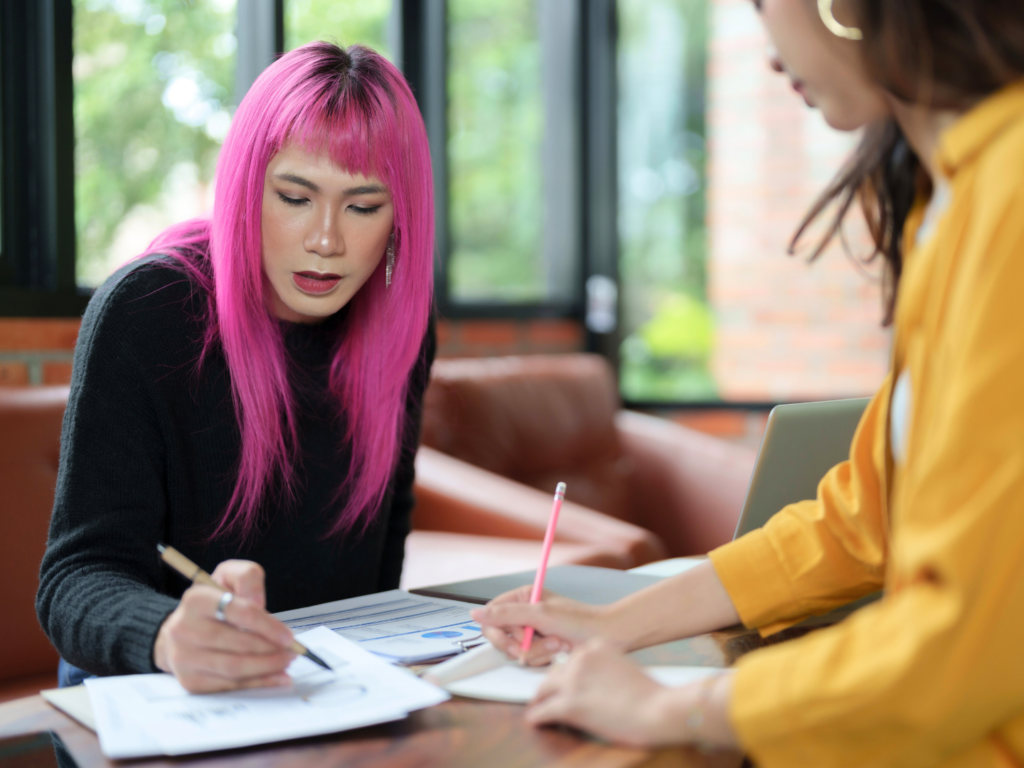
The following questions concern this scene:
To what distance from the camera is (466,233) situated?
3.36m

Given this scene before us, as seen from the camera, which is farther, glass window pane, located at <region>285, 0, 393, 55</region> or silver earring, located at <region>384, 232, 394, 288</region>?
glass window pane, located at <region>285, 0, 393, 55</region>

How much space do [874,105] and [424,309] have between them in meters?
0.73

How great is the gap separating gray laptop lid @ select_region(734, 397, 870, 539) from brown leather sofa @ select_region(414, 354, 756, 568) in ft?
3.54

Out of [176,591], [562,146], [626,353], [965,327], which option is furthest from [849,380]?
[965,327]

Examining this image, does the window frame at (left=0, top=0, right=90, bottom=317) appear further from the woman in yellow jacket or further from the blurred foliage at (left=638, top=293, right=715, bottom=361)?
the blurred foliage at (left=638, top=293, right=715, bottom=361)

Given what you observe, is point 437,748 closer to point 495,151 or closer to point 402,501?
point 402,501

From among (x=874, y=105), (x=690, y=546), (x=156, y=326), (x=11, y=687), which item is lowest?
(x=690, y=546)

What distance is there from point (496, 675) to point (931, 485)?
39 cm

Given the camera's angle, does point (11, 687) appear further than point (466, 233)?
No

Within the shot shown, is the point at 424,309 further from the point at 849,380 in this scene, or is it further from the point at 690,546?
the point at 849,380

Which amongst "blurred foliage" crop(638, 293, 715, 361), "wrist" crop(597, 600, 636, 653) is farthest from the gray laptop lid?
"blurred foliage" crop(638, 293, 715, 361)

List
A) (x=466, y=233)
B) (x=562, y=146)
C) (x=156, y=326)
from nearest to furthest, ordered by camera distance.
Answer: (x=156, y=326) < (x=466, y=233) < (x=562, y=146)

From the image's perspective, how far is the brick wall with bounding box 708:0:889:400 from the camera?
11.3 feet

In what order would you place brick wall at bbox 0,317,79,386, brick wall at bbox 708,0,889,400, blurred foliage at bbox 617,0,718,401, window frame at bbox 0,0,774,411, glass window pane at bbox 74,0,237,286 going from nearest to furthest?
brick wall at bbox 0,317,79,386 < window frame at bbox 0,0,774,411 < glass window pane at bbox 74,0,237,286 < brick wall at bbox 708,0,889,400 < blurred foliage at bbox 617,0,718,401
